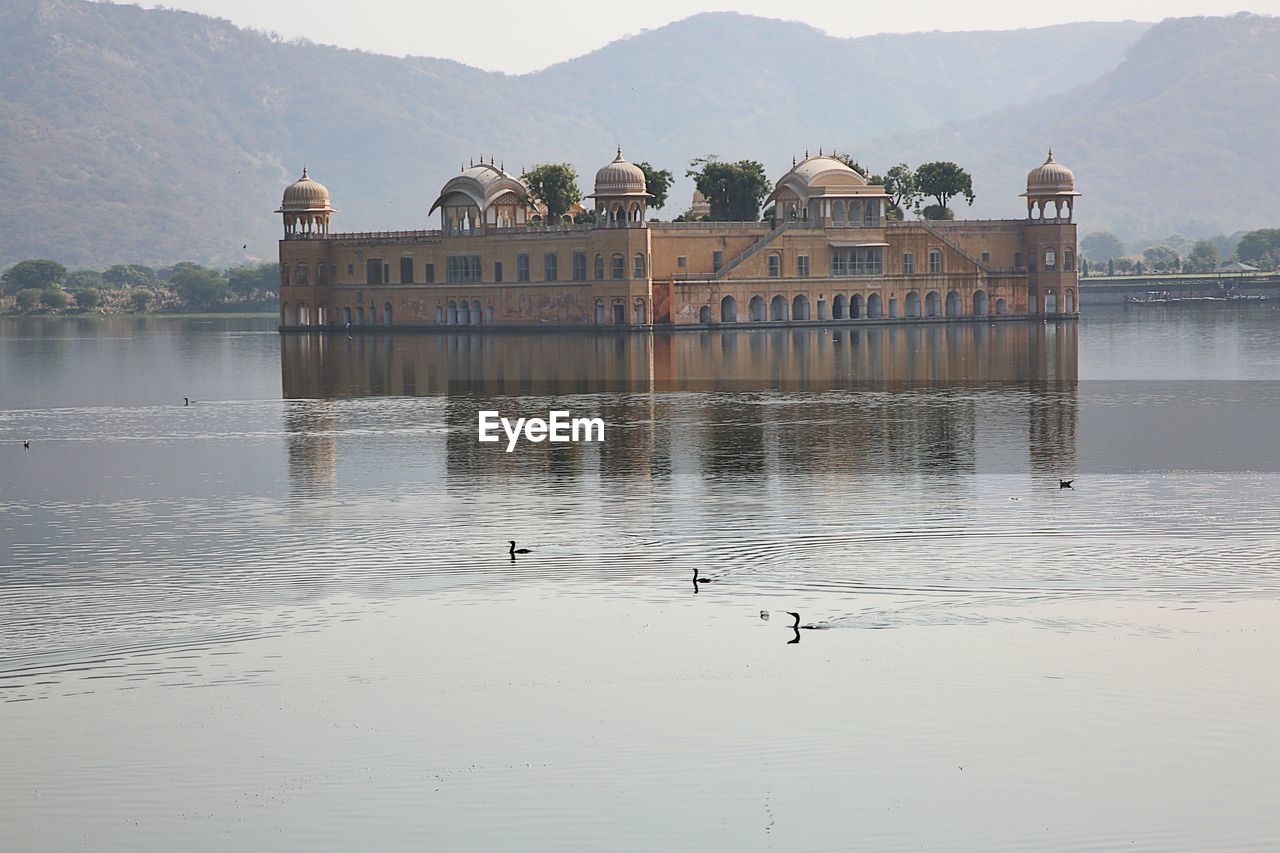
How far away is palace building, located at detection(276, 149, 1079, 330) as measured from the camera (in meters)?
109

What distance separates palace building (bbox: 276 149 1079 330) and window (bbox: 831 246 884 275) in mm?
83

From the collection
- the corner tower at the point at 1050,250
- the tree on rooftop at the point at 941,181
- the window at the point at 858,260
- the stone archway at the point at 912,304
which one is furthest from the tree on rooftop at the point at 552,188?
the corner tower at the point at 1050,250

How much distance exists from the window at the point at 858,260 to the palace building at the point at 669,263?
0.08 m

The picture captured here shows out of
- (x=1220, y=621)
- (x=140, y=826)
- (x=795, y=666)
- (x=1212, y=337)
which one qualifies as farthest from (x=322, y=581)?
(x=1212, y=337)

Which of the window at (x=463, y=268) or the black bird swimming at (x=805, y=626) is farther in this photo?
the window at (x=463, y=268)

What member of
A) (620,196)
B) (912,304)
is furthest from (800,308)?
(620,196)

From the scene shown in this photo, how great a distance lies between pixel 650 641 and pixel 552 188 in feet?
344

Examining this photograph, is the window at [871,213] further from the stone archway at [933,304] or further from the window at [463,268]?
the window at [463,268]

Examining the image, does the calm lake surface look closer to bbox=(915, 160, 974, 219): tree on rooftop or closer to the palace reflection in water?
the palace reflection in water

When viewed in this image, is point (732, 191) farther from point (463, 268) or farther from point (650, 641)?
point (650, 641)

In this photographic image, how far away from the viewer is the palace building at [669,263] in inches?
4284

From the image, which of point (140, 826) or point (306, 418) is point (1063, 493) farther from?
point (306, 418)

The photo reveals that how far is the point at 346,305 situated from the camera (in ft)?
407

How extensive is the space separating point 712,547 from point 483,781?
11.9 metres
